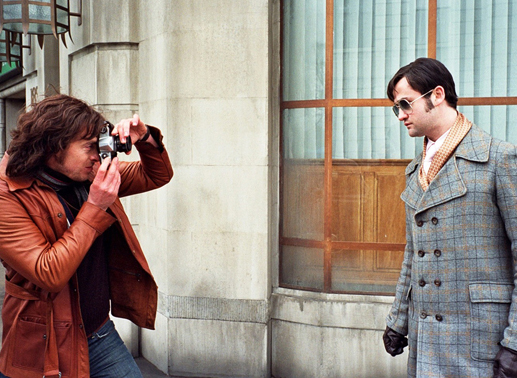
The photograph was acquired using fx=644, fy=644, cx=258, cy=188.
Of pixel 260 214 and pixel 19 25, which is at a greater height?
pixel 19 25

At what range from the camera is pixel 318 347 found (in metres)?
5.45

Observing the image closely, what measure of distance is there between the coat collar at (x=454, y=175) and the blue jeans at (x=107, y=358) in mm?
1585

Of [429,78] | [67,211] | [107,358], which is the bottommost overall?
[107,358]

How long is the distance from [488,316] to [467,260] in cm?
26

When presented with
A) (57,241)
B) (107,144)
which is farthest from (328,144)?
(57,241)

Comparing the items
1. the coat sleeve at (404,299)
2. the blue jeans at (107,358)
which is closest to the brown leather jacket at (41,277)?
the blue jeans at (107,358)

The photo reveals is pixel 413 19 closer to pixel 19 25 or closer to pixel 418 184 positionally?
pixel 418 184

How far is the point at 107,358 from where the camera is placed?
3109mm

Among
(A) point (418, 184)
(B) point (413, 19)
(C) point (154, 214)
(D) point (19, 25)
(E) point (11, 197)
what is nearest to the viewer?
(E) point (11, 197)

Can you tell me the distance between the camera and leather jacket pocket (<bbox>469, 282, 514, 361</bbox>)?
2.80 m

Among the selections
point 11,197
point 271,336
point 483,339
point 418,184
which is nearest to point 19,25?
point 271,336

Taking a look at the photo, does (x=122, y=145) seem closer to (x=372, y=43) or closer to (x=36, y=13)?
(x=372, y=43)

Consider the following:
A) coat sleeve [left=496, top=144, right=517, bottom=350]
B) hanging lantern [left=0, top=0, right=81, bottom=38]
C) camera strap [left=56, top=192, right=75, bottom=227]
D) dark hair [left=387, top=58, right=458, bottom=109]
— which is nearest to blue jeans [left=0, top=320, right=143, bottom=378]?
camera strap [left=56, top=192, right=75, bottom=227]

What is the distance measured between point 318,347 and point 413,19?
9.47ft
